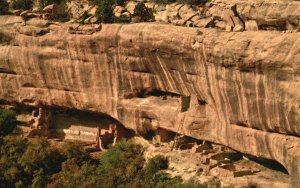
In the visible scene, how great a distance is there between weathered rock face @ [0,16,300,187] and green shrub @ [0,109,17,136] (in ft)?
1.98

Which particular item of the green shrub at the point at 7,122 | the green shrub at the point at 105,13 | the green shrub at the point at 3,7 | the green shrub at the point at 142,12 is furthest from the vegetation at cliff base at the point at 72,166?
the green shrub at the point at 3,7

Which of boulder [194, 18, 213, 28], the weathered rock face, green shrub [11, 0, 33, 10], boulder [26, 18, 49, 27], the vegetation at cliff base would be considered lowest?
the vegetation at cliff base

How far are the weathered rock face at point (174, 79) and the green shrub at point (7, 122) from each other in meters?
0.61

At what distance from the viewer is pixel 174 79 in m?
26.3

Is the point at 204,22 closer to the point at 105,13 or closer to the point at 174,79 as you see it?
the point at 174,79

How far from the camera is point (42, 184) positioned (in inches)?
1125

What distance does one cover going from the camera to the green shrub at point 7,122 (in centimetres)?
3184

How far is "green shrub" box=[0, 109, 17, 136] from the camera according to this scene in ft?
104

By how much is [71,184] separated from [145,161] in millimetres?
2494

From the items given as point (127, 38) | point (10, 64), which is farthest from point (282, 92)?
point (10, 64)

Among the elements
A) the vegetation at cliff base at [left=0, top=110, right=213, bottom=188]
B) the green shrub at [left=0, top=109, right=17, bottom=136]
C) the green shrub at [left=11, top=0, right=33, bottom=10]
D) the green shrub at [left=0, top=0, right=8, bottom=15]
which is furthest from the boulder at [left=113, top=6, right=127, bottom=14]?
the vegetation at cliff base at [left=0, top=110, right=213, bottom=188]

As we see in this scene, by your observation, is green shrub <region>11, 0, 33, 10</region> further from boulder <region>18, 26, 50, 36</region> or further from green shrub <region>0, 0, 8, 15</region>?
boulder <region>18, 26, 50, 36</region>

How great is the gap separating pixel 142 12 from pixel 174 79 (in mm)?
7078

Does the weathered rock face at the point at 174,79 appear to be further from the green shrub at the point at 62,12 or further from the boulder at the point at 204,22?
the green shrub at the point at 62,12
